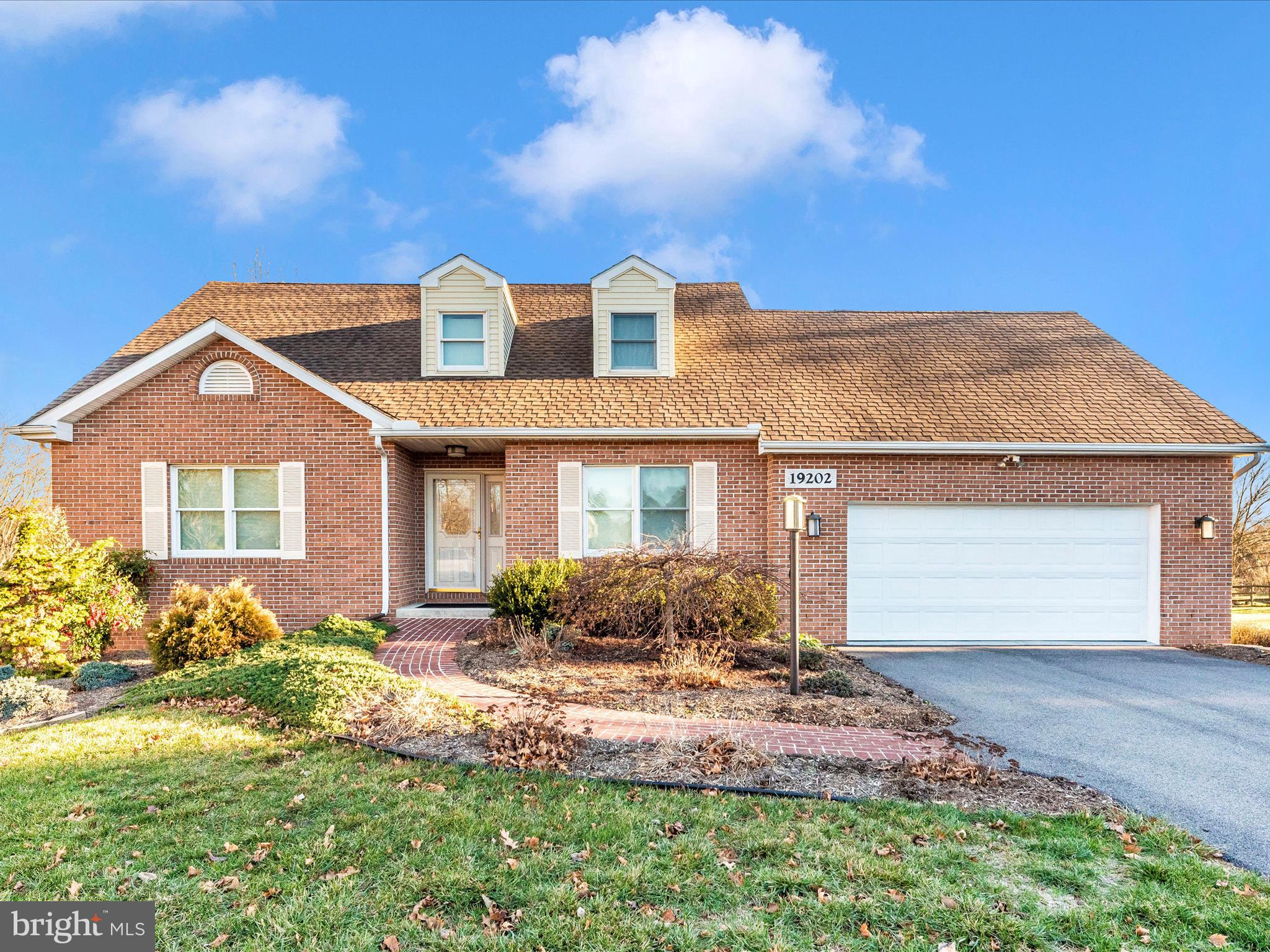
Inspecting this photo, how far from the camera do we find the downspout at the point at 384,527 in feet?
34.5

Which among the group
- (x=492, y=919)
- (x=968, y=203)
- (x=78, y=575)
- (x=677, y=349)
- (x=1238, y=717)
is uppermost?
(x=968, y=203)

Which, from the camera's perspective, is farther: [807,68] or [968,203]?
[968,203]

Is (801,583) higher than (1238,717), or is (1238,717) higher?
(801,583)

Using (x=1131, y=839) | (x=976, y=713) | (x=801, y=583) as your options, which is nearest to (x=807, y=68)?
(x=801, y=583)

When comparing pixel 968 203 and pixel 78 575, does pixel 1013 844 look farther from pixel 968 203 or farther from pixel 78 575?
pixel 968 203

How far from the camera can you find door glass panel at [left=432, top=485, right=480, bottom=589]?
40.8 ft

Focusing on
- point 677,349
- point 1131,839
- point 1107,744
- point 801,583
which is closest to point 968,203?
point 677,349

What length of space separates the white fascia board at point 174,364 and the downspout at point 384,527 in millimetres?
566

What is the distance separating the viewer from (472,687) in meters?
7.00

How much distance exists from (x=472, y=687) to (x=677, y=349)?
25.8 ft

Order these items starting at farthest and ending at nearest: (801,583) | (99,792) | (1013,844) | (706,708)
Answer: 1. (801,583)
2. (706,708)
3. (99,792)
4. (1013,844)

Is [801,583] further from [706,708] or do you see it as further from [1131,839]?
[1131,839]

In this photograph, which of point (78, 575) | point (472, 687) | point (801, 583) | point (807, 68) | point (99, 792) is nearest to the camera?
point (99, 792)
